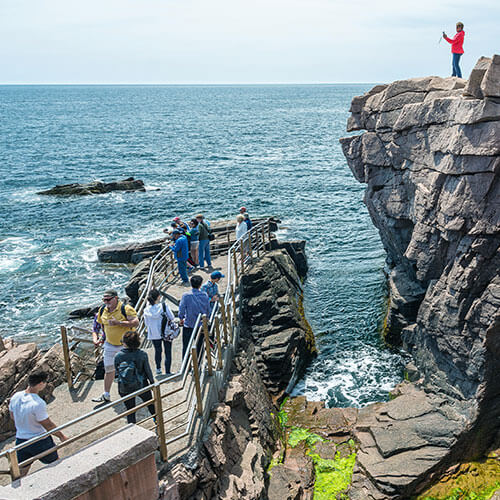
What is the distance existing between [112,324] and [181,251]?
23.8 ft

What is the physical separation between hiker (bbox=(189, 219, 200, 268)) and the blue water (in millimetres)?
5658

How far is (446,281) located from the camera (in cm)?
1525

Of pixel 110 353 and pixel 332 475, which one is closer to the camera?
pixel 110 353

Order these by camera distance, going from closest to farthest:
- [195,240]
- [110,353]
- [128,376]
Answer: [128,376]
[110,353]
[195,240]

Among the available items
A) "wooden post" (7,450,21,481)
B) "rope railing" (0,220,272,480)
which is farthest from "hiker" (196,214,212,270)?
"wooden post" (7,450,21,481)

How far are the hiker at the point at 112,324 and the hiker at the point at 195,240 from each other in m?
8.20

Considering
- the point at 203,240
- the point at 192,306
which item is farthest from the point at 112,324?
the point at 203,240

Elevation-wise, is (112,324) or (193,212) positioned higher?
(112,324)

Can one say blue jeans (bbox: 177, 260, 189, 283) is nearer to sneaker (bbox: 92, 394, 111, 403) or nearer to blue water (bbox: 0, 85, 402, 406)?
blue water (bbox: 0, 85, 402, 406)

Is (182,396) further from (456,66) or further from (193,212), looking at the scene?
(193,212)

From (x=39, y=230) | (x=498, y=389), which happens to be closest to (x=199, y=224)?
(x=498, y=389)

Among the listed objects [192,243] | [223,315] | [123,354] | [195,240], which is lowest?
[223,315]

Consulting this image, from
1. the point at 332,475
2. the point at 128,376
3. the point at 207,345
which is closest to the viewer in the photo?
the point at 128,376

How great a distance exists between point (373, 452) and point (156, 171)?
5237cm
